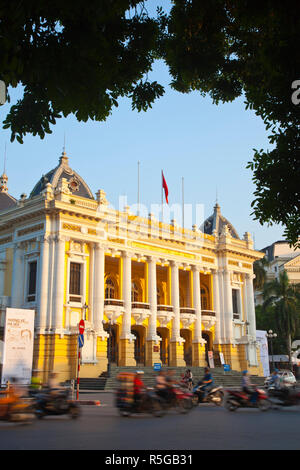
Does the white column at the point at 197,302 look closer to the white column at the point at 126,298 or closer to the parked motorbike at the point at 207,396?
the white column at the point at 126,298

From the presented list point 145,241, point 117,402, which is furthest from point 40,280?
point 117,402

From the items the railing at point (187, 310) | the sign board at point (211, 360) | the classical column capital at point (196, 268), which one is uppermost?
the classical column capital at point (196, 268)

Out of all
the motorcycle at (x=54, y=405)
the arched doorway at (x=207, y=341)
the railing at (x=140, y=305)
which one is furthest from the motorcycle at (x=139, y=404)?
the arched doorway at (x=207, y=341)

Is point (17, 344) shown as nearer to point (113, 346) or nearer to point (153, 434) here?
point (113, 346)

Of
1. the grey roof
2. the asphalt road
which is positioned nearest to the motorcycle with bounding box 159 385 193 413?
the asphalt road

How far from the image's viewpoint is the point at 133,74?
8703mm

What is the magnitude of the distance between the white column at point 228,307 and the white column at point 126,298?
10.6 meters

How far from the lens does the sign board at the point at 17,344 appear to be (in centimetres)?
2569

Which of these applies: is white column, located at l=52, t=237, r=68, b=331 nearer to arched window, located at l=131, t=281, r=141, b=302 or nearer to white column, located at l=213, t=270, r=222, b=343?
arched window, located at l=131, t=281, r=141, b=302

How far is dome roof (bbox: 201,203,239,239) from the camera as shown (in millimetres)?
50344

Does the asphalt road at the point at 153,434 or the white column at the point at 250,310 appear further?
the white column at the point at 250,310

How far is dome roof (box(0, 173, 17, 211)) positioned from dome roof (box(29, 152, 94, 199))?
6023 millimetres

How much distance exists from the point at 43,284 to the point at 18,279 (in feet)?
9.62
